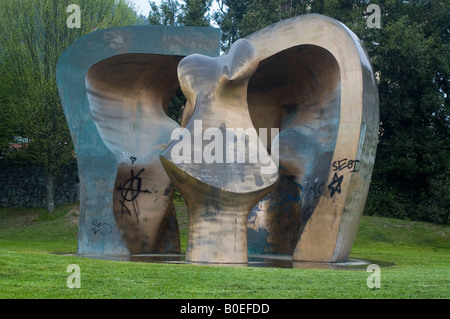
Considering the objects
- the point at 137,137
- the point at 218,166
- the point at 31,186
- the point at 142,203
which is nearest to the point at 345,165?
the point at 218,166

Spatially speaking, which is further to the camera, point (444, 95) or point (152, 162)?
point (444, 95)

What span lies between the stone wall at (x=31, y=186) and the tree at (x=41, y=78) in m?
1.79

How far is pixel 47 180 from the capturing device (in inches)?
1191

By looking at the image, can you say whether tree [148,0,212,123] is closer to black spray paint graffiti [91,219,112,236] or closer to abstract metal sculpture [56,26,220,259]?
abstract metal sculpture [56,26,220,259]

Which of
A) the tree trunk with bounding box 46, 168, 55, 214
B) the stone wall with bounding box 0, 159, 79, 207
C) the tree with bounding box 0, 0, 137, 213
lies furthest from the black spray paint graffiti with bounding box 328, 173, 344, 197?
the stone wall with bounding box 0, 159, 79, 207

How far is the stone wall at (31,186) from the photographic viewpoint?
107ft

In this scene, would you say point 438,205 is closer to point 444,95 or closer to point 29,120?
point 444,95

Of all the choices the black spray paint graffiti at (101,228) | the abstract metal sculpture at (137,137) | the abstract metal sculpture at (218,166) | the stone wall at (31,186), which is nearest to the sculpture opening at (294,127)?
the abstract metal sculpture at (218,166)

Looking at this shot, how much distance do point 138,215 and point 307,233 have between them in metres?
4.86

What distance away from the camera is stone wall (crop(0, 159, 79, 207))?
32.6 m

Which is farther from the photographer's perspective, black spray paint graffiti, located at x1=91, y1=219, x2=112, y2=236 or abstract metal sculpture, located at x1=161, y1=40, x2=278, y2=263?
black spray paint graffiti, located at x1=91, y1=219, x2=112, y2=236

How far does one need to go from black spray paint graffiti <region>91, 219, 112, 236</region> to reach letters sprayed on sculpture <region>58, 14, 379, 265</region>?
0.18m

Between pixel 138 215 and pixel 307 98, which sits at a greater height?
pixel 307 98
